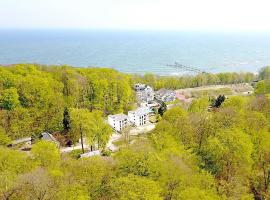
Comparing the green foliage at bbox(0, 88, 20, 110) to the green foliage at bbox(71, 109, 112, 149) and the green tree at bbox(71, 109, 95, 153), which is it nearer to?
the green tree at bbox(71, 109, 95, 153)

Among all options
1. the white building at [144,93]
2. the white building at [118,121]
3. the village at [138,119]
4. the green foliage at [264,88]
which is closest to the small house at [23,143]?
the village at [138,119]

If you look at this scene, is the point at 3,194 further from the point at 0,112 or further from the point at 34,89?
the point at 34,89

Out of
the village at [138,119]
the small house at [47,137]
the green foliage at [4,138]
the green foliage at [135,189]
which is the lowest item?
the village at [138,119]

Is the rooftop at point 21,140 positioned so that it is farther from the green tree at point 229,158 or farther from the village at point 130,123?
the green tree at point 229,158

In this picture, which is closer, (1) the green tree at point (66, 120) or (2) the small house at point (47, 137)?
(2) the small house at point (47, 137)

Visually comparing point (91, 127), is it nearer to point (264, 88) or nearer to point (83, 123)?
point (83, 123)

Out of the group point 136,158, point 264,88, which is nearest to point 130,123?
point 264,88
